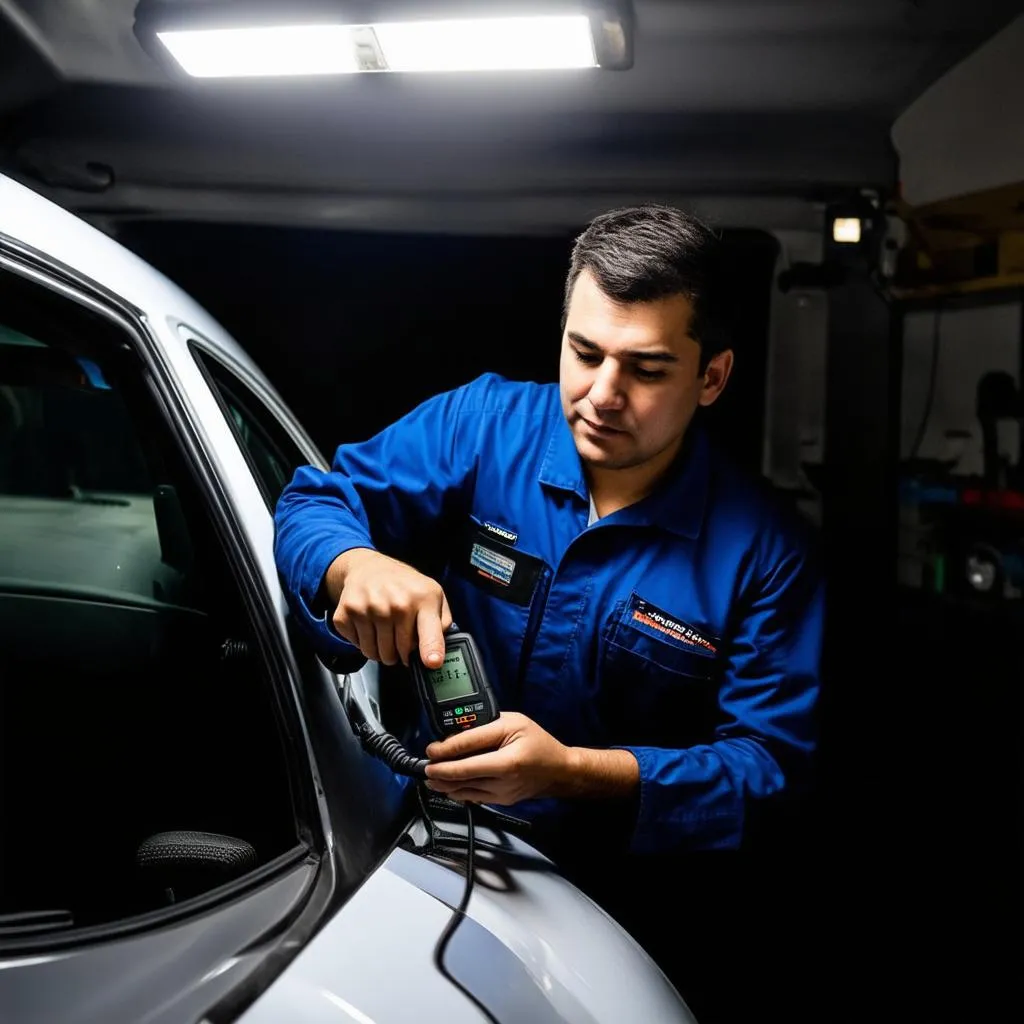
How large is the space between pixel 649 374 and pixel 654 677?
14.9 inches

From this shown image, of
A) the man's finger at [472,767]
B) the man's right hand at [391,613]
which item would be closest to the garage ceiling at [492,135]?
the man's right hand at [391,613]

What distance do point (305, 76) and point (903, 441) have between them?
1530 mm

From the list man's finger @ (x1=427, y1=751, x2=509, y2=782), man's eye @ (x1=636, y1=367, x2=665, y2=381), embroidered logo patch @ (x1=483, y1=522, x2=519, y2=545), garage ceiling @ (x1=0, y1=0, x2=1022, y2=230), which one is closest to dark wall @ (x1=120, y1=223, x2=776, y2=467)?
garage ceiling @ (x1=0, y1=0, x2=1022, y2=230)

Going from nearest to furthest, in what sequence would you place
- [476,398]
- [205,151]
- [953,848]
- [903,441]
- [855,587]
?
[476,398], [205,151], [855,587], [953,848], [903,441]

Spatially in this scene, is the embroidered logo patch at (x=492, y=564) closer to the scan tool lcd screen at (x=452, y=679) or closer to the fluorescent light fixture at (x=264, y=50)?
the scan tool lcd screen at (x=452, y=679)

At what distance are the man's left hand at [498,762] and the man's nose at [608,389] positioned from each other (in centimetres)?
36

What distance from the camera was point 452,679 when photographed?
2.92ft

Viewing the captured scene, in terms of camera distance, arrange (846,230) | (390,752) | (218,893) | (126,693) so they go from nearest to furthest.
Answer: (218,893) < (390,752) < (126,693) < (846,230)

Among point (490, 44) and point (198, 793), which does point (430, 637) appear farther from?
point (490, 44)

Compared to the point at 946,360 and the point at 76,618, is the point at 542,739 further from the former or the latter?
the point at 946,360

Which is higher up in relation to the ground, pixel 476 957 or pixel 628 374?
pixel 628 374

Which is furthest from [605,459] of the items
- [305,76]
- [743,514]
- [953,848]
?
[953,848]

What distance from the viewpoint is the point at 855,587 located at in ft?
5.84

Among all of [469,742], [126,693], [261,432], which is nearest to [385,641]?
[469,742]
